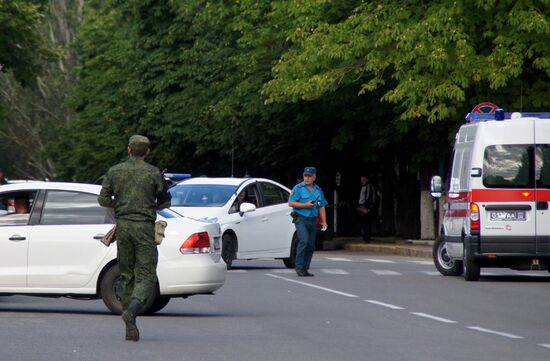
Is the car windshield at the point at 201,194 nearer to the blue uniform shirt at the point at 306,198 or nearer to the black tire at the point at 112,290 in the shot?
the blue uniform shirt at the point at 306,198

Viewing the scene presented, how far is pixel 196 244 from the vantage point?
16938 millimetres

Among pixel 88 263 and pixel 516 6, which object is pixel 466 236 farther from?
pixel 516 6

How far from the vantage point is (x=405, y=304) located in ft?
63.9

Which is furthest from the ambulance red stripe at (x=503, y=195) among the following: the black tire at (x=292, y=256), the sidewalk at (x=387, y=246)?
the sidewalk at (x=387, y=246)

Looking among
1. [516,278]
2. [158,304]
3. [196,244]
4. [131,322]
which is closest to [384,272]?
[516,278]

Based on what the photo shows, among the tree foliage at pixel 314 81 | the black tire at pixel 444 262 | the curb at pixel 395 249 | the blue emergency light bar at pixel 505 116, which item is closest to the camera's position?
the blue emergency light bar at pixel 505 116

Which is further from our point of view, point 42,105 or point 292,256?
point 42,105

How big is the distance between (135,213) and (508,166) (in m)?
10.8

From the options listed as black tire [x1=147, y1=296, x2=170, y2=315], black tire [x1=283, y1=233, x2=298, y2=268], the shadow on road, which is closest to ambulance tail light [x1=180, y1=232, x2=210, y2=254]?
black tire [x1=147, y1=296, x2=170, y2=315]

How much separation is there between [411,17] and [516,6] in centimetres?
297

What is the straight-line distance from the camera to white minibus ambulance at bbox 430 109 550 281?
2377 cm

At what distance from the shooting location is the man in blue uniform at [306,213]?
25.5m

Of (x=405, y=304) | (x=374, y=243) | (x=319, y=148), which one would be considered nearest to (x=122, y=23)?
(x=319, y=148)

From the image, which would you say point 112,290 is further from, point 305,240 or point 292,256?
point 292,256
